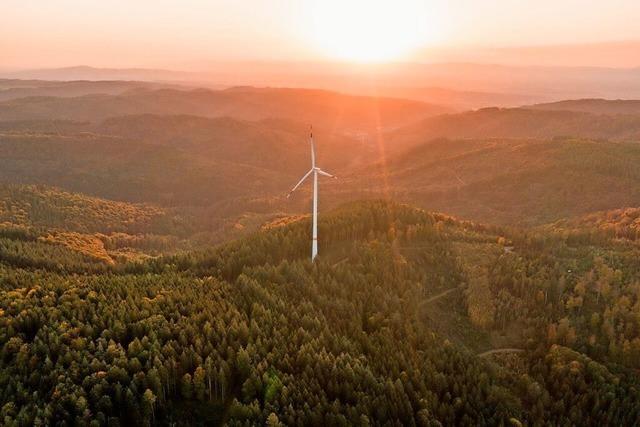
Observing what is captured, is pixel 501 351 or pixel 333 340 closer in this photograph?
pixel 333 340

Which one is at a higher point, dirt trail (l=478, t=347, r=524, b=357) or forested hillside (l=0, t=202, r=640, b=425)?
forested hillside (l=0, t=202, r=640, b=425)

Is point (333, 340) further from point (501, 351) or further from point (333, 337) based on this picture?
point (501, 351)

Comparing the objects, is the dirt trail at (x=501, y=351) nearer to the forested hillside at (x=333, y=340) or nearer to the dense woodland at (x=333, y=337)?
the dense woodland at (x=333, y=337)

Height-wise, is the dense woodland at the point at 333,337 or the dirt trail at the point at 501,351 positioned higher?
the dense woodland at the point at 333,337

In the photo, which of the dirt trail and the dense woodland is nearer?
the dense woodland

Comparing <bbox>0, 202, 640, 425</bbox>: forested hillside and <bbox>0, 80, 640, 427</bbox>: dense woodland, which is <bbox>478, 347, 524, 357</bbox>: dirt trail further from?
<bbox>0, 202, 640, 425</bbox>: forested hillside

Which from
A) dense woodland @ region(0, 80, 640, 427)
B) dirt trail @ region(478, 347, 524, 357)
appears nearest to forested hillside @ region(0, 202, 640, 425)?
dense woodland @ region(0, 80, 640, 427)

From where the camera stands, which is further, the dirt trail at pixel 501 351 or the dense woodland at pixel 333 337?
the dirt trail at pixel 501 351

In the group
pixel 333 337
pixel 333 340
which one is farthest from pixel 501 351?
pixel 333 340

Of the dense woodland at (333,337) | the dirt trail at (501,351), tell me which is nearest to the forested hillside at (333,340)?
the dense woodland at (333,337)
